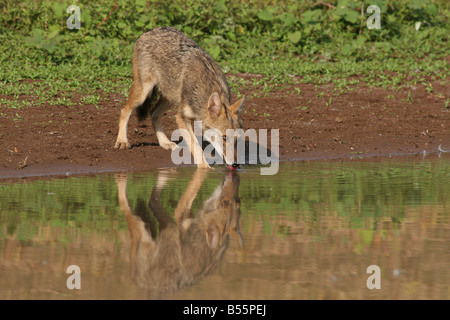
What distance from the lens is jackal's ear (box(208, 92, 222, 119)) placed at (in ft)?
31.5

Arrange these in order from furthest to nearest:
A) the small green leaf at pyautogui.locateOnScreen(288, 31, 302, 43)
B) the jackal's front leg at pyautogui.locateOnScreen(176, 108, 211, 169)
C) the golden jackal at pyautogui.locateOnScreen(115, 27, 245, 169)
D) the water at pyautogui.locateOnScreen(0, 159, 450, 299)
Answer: the small green leaf at pyautogui.locateOnScreen(288, 31, 302, 43) < the jackal's front leg at pyautogui.locateOnScreen(176, 108, 211, 169) < the golden jackal at pyautogui.locateOnScreen(115, 27, 245, 169) < the water at pyautogui.locateOnScreen(0, 159, 450, 299)

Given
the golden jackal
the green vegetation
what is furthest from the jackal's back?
the green vegetation

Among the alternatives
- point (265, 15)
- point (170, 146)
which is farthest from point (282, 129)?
point (265, 15)

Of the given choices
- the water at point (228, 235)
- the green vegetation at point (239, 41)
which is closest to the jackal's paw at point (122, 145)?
the water at point (228, 235)

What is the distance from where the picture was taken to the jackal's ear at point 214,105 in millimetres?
9602

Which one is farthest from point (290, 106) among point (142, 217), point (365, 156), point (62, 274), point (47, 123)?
point (62, 274)

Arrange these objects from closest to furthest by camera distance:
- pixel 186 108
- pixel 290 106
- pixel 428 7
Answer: pixel 186 108 → pixel 290 106 → pixel 428 7

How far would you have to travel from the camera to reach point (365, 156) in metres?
11.0

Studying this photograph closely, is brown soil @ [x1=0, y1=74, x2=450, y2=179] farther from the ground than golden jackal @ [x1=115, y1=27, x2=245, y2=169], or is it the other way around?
golden jackal @ [x1=115, y1=27, x2=245, y2=169]

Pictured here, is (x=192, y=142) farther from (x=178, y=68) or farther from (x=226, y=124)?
(x=178, y=68)

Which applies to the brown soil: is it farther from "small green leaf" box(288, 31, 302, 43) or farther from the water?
"small green leaf" box(288, 31, 302, 43)

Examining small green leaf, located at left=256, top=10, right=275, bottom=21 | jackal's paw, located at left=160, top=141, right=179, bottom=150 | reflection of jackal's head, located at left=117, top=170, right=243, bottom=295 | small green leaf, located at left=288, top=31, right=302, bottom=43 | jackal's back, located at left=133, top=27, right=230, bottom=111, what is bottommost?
reflection of jackal's head, located at left=117, top=170, right=243, bottom=295

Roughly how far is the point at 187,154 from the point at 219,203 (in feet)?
9.46
